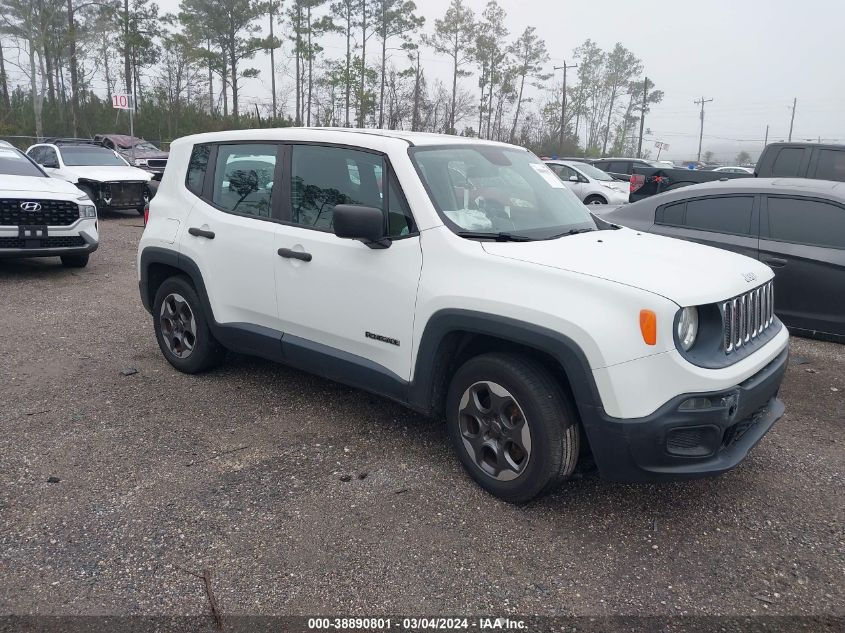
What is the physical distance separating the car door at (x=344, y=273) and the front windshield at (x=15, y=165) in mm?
6623

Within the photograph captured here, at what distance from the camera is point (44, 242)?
834 cm

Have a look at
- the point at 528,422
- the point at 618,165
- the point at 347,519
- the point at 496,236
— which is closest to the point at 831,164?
the point at 496,236

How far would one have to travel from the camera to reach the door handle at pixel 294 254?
3.96m

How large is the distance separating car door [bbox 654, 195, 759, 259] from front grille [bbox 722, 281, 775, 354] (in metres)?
2.71

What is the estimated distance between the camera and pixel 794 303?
5836 millimetres

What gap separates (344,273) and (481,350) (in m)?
0.90

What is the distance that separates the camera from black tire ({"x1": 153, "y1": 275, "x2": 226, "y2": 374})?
4.87 meters

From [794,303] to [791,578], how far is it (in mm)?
3635

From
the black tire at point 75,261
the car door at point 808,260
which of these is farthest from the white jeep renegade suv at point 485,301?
the black tire at point 75,261

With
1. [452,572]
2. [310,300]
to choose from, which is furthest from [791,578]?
[310,300]

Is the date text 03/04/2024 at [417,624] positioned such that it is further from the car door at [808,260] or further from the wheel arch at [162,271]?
the car door at [808,260]

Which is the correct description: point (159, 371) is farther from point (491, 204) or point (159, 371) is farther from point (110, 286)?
point (110, 286)

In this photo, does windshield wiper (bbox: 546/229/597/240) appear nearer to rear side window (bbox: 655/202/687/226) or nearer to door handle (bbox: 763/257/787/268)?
door handle (bbox: 763/257/787/268)

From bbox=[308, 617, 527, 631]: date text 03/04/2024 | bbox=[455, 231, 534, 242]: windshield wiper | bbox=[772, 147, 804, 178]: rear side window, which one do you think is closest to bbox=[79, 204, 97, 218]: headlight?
bbox=[455, 231, 534, 242]: windshield wiper
